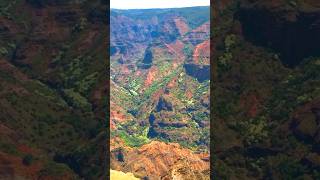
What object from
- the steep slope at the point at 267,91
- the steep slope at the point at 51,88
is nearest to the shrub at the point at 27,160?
the steep slope at the point at 51,88

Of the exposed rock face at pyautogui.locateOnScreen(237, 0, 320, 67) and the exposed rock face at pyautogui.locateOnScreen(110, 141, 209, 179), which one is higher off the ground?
the exposed rock face at pyautogui.locateOnScreen(237, 0, 320, 67)

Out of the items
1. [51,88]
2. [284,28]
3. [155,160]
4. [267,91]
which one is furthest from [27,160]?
[155,160]

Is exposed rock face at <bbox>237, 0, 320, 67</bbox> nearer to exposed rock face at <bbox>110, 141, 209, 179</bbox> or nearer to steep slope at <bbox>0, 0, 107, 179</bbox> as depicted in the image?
steep slope at <bbox>0, 0, 107, 179</bbox>

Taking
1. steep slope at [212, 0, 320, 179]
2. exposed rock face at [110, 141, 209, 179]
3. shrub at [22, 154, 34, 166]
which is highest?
steep slope at [212, 0, 320, 179]

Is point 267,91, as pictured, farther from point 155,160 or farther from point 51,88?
point 155,160

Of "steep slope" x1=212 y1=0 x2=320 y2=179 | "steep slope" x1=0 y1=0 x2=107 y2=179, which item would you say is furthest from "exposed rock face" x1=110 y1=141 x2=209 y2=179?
"steep slope" x1=212 y1=0 x2=320 y2=179

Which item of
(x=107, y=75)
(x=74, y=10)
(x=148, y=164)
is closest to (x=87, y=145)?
(x=107, y=75)
